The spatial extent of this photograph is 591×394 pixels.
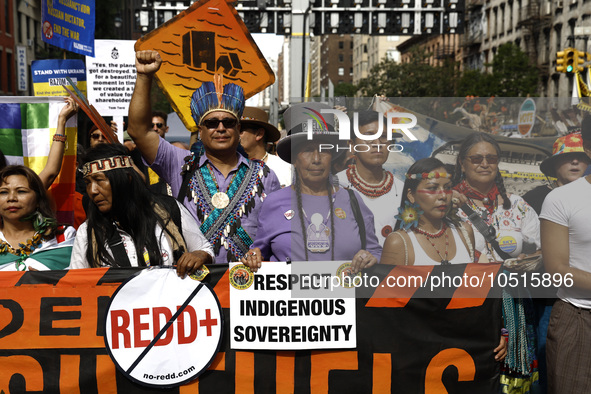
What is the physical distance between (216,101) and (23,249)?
4.44 feet

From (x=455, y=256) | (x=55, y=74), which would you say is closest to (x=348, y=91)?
(x=55, y=74)

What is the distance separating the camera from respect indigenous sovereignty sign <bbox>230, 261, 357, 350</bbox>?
3.57 meters

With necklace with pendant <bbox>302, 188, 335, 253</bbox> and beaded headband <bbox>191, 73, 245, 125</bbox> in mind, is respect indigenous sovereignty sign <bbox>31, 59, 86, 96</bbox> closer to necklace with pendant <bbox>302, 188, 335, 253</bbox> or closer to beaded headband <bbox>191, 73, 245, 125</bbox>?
beaded headband <bbox>191, 73, 245, 125</bbox>

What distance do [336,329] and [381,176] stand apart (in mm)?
826

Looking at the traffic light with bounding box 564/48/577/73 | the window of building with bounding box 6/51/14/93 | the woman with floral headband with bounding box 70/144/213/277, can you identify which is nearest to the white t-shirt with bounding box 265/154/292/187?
the woman with floral headband with bounding box 70/144/213/277

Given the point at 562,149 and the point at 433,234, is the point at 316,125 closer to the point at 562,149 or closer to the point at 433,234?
the point at 433,234

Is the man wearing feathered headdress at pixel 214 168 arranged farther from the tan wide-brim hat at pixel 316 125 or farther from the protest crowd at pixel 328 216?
the tan wide-brim hat at pixel 316 125

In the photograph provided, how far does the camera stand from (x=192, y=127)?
4859 millimetres

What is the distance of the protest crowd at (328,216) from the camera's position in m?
3.35

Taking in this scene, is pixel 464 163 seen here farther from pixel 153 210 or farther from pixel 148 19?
pixel 148 19

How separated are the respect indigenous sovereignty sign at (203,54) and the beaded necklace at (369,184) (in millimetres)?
1758

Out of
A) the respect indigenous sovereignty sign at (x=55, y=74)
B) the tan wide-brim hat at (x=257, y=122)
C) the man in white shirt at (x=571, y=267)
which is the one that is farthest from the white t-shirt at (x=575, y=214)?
the respect indigenous sovereignty sign at (x=55, y=74)

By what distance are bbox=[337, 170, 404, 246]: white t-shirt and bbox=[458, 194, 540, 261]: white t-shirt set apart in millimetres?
306

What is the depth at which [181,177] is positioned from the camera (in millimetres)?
4203
